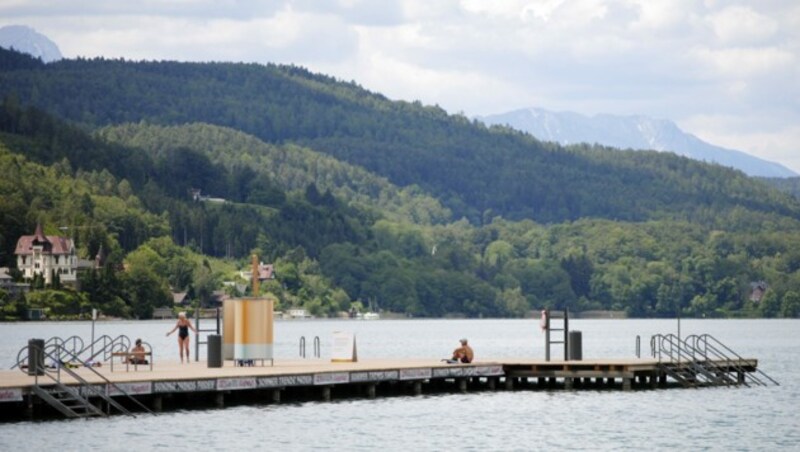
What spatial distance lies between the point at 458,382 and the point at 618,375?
21.0 feet

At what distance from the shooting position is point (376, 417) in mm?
58812

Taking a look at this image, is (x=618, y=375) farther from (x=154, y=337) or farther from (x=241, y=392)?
(x=154, y=337)

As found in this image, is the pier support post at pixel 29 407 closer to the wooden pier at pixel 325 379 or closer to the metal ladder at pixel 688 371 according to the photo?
the wooden pier at pixel 325 379

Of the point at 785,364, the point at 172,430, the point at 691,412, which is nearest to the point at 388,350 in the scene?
the point at 785,364

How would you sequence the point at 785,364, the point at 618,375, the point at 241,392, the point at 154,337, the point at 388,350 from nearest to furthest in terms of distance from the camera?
1. the point at 241,392
2. the point at 618,375
3. the point at 785,364
4. the point at 388,350
5. the point at 154,337

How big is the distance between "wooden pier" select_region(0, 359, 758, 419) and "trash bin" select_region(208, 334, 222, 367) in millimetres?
446

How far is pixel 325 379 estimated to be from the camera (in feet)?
196

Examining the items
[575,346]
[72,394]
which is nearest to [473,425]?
[575,346]

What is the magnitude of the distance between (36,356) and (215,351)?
407 inches

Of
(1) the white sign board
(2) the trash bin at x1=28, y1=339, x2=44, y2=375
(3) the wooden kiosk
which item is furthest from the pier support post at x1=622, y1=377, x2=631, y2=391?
(2) the trash bin at x1=28, y1=339, x2=44, y2=375

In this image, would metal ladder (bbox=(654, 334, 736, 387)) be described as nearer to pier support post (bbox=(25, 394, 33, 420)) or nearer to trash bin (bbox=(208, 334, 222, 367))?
trash bin (bbox=(208, 334, 222, 367))

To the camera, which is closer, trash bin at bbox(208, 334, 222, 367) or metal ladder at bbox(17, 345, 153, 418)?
metal ladder at bbox(17, 345, 153, 418)

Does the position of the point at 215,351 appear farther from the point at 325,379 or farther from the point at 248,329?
the point at 325,379

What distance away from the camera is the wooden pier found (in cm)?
5359
